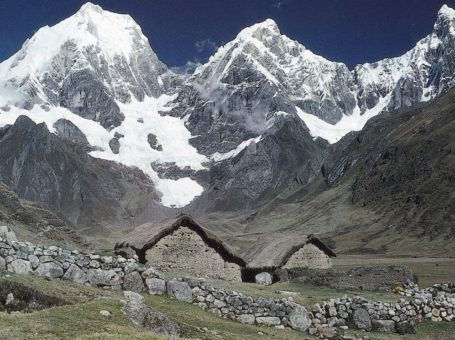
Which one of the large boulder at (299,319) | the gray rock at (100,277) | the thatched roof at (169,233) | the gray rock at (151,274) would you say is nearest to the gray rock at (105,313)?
the gray rock at (100,277)

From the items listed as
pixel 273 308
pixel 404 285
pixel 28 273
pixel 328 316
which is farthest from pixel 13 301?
pixel 404 285

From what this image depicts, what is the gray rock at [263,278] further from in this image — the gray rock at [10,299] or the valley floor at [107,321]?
the gray rock at [10,299]

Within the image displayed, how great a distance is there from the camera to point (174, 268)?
1865 inches

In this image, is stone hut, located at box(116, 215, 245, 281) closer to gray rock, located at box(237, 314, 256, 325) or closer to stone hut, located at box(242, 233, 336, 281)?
stone hut, located at box(242, 233, 336, 281)

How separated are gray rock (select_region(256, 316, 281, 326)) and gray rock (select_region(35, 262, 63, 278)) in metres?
10.4

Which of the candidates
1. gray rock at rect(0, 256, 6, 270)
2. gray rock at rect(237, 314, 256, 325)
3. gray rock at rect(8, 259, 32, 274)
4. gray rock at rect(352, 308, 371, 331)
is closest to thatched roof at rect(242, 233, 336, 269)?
gray rock at rect(352, 308, 371, 331)

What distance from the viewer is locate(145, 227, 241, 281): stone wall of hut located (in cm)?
4712

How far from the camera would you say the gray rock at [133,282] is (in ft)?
94.6

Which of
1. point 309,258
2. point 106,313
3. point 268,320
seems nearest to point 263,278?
point 309,258

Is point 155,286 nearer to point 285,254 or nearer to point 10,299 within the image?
point 10,299

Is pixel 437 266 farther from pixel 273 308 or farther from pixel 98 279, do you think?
pixel 98 279

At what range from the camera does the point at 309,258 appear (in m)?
57.1

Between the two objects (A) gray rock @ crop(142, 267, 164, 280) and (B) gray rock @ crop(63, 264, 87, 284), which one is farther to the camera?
(A) gray rock @ crop(142, 267, 164, 280)

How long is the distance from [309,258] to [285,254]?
4.27 metres
